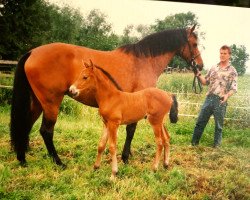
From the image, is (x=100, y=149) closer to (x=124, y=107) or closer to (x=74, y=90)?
(x=124, y=107)

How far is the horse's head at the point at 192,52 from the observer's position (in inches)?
98.1

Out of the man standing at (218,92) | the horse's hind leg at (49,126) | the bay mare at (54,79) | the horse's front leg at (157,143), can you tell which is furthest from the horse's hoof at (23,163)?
the man standing at (218,92)

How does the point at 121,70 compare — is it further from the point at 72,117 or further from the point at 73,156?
the point at 73,156

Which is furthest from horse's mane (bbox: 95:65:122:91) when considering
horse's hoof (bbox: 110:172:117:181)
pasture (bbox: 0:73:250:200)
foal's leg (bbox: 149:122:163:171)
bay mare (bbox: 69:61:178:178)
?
horse's hoof (bbox: 110:172:117:181)

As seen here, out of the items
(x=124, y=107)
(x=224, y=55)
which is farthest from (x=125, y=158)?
(x=224, y=55)

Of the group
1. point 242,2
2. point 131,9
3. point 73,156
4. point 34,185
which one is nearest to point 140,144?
point 73,156

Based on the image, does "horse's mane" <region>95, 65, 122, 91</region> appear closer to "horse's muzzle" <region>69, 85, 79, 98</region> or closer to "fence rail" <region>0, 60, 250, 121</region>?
"horse's muzzle" <region>69, 85, 79, 98</region>

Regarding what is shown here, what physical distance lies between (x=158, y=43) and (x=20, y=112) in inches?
43.7

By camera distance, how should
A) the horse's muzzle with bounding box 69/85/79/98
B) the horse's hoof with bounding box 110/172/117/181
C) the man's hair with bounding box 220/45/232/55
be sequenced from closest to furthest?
the horse's muzzle with bounding box 69/85/79/98, the horse's hoof with bounding box 110/172/117/181, the man's hair with bounding box 220/45/232/55

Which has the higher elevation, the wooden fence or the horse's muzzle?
the wooden fence

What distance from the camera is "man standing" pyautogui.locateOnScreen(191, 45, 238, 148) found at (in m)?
2.44

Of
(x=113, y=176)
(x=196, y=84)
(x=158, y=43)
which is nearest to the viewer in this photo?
(x=113, y=176)

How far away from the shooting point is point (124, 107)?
227 centimetres

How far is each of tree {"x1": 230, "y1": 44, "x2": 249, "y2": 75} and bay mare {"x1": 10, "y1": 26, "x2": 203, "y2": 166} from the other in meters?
0.24
